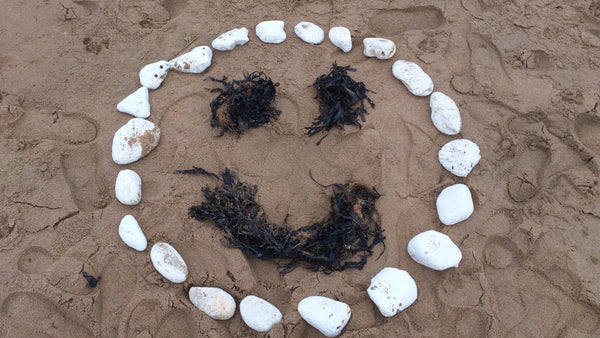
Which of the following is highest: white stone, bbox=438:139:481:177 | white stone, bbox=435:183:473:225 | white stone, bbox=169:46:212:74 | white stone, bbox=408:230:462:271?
white stone, bbox=169:46:212:74

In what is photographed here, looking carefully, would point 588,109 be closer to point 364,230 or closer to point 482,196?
point 482,196

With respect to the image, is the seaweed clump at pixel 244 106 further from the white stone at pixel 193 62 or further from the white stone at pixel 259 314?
the white stone at pixel 259 314

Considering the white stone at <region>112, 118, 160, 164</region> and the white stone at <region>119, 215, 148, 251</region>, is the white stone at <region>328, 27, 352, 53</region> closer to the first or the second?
the white stone at <region>112, 118, 160, 164</region>

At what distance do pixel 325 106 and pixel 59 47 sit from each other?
2488 millimetres

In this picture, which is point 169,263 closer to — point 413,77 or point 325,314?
point 325,314

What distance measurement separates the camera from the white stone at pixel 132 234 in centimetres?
260

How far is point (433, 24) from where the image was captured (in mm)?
3613

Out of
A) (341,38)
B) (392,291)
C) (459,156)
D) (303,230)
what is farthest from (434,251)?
(341,38)

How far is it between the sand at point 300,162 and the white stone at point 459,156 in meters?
0.08

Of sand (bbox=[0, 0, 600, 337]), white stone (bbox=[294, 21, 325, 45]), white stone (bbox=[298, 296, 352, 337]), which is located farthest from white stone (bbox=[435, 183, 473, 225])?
white stone (bbox=[294, 21, 325, 45])

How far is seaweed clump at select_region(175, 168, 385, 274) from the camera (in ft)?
8.66

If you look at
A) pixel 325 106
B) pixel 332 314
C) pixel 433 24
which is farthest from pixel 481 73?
pixel 332 314

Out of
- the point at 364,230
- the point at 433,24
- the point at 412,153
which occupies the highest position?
the point at 433,24

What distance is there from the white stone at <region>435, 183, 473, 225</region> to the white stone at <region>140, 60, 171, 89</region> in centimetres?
250
